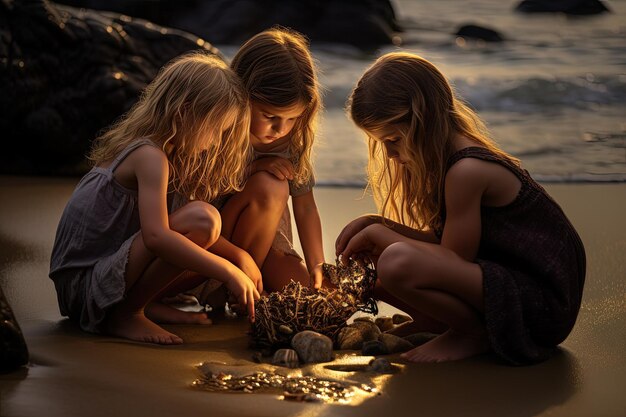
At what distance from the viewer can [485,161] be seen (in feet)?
12.0

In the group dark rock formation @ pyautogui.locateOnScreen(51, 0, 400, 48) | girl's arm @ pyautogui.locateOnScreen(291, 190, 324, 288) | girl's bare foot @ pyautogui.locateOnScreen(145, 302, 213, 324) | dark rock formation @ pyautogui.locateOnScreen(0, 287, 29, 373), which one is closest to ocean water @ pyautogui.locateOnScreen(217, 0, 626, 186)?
dark rock formation @ pyautogui.locateOnScreen(51, 0, 400, 48)

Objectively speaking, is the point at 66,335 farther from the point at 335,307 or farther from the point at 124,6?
the point at 124,6

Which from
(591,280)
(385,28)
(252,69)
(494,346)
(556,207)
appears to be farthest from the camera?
(385,28)

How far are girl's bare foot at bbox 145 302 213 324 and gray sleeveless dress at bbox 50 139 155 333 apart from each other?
28 cm

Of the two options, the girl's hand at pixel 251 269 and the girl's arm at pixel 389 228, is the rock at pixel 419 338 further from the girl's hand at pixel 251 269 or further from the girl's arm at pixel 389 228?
the girl's hand at pixel 251 269

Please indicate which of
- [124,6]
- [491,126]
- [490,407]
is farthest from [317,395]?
[124,6]

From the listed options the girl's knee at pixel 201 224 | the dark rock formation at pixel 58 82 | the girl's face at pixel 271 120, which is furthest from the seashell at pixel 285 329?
the dark rock formation at pixel 58 82

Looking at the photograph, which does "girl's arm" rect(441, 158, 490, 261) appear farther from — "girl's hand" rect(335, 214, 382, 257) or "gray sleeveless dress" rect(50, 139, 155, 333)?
"gray sleeveless dress" rect(50, 139, 155, 333)

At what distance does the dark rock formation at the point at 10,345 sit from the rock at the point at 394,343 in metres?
1.21

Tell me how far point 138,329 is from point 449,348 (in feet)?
3.57

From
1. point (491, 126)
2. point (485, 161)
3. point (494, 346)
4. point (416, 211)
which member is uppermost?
point (485, 161)

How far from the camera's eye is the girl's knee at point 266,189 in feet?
13.6

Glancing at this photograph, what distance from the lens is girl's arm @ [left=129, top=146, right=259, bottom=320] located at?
12.0 feet

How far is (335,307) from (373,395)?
1.88 ft
